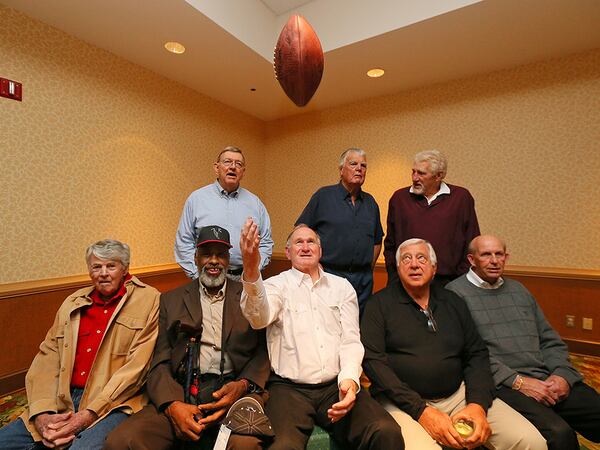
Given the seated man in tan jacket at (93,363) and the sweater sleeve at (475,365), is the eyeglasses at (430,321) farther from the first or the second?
the seated man in tan jacket at (93,363)

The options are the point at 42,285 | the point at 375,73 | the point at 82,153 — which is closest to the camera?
the point at 42,285

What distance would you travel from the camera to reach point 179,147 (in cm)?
379

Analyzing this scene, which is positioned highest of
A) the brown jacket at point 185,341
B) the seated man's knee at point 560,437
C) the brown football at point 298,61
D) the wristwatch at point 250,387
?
the brown football at point 298,61

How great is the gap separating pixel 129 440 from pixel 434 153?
2027 millimetres

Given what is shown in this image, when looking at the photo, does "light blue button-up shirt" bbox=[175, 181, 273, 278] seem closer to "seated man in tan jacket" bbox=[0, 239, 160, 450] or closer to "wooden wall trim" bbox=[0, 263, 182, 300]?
"seated man in tan jacket" bbox=[0, 239, 160, 450]

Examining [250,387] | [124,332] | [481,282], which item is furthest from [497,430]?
[124,332]

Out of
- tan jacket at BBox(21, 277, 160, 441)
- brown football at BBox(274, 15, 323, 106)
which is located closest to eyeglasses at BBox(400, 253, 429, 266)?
brown football at BBox(274, 15, 323, 106)

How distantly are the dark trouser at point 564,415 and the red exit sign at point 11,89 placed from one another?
3.57 meters

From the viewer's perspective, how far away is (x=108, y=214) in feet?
10.2

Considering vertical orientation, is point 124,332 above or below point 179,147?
below

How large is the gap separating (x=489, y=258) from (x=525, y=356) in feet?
1.59

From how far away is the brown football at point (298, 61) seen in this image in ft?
4.14

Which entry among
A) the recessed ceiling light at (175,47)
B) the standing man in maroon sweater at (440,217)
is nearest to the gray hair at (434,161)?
the standing man in maroon sweater at (440,217)

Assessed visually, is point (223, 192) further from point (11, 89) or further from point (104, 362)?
point (11, 89)
